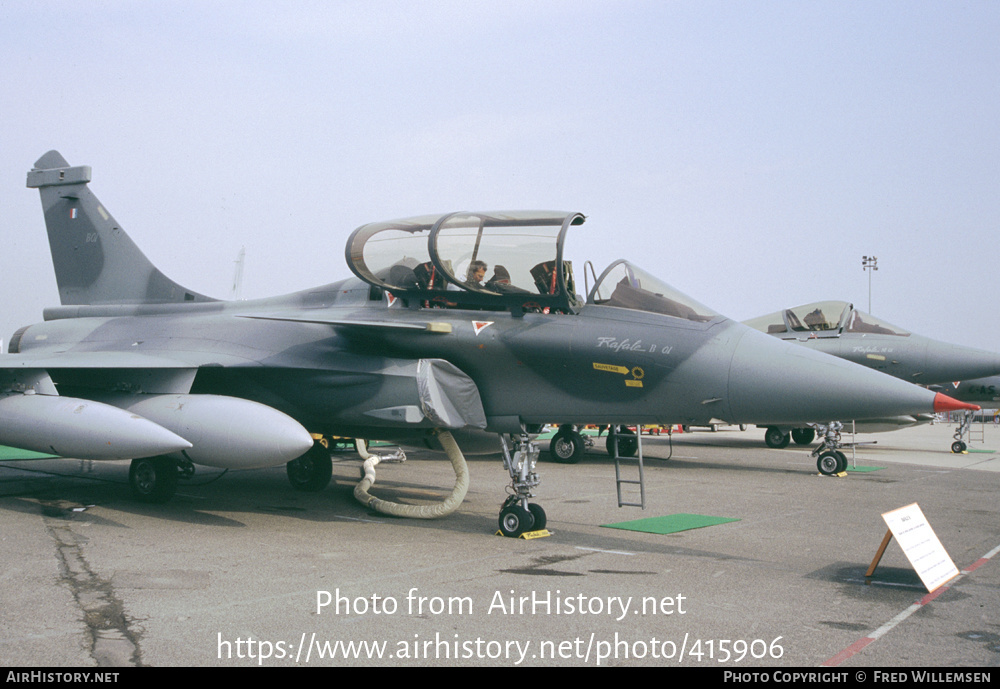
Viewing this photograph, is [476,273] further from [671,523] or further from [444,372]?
[671,523]

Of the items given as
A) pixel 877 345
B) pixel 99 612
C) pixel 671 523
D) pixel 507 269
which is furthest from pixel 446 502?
pixel 877 345

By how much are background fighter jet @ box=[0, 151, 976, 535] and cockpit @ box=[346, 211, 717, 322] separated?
0.01 m

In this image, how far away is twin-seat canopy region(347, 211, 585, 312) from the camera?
7.57 meters

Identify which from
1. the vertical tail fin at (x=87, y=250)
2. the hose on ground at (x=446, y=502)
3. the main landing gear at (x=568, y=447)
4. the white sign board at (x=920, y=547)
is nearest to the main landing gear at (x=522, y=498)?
the hose on ground at (x=446, y=502)

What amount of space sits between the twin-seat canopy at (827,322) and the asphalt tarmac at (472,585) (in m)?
7.18

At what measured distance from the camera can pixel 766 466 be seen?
16531 mm

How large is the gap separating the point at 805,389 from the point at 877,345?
12.2 m

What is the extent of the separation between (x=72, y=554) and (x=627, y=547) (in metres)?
4.95

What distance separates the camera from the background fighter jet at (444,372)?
6.98 m

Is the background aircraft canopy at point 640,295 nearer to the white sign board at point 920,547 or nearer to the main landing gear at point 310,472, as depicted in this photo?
the white sign board at point 920,547

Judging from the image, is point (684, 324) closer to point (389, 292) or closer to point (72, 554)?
point (389, 292)

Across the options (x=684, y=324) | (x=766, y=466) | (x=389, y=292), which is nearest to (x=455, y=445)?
(x=389, y=292)

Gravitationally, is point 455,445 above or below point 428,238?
below

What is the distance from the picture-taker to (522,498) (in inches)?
307
